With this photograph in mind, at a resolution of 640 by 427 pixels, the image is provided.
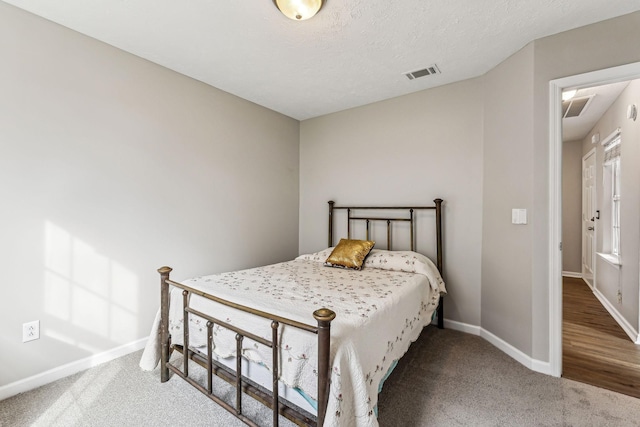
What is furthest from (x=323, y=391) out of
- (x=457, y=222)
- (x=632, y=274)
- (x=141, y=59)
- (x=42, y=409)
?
(x=632, y=274)

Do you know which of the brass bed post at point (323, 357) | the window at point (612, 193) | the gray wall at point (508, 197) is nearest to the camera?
the brass bed post at point (323, 357)

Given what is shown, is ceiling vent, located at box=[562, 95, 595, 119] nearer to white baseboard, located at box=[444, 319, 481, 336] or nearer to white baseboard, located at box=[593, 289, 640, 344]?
white baseboard, located at box=[593, 289, 640, 344]

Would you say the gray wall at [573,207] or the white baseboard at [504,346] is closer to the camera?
the white baseboard at [504,346]

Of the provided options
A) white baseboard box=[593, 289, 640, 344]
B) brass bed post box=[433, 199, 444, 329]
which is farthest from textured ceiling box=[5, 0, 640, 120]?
white baseboard box=[593, 289, 640, 344]

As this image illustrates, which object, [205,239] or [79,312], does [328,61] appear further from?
[79,312]

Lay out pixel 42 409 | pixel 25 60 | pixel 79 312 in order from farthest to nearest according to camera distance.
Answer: pixel 79 312 < pixel 25 60 < pixel 42 409

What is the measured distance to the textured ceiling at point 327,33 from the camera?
1852mm

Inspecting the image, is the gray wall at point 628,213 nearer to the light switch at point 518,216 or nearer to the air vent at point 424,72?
the light switch at point 518,216

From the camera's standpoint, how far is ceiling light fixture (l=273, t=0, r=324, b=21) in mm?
1754

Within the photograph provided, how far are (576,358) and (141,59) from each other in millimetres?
4352

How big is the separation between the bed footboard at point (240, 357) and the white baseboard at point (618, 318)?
10.5 ft

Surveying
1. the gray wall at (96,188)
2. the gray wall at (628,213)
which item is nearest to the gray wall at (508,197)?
the gray wall at (628,213)

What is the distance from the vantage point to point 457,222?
2.94m

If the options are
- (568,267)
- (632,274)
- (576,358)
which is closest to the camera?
(576,358)
